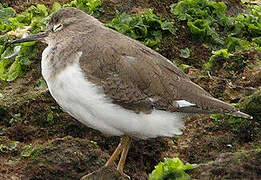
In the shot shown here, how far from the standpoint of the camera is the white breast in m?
6.55

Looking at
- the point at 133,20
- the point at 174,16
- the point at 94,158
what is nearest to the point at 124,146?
the point at 94,158

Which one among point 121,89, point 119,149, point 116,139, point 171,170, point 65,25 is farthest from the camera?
point 116,139

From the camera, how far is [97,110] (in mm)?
6559

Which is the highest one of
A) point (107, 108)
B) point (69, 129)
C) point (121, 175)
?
point (107, 108)

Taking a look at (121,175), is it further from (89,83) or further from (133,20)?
(133,20)

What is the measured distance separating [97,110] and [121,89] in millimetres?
351

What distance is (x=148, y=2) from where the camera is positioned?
10.6 m

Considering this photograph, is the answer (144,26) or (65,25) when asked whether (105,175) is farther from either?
(144,26)

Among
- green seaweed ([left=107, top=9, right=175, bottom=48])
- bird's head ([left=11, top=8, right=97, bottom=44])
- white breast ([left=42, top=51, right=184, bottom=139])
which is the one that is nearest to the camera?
white breast ([left=42, top=51, right=184, bottom=139])

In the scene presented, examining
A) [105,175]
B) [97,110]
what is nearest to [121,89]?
[97,110]

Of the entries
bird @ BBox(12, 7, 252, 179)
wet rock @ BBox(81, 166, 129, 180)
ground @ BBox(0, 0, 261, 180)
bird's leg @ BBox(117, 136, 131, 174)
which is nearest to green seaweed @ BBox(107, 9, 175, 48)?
ground @ BBox(0, 0, 261, 180)

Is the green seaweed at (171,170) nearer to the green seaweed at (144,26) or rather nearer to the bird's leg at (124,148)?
the bird's leg at (124,148)

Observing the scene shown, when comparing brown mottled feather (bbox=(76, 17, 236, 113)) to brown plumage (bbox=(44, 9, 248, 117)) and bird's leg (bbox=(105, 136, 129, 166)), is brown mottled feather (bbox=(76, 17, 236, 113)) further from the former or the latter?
bird's leg (bbox=(105, 136, 129, 166))

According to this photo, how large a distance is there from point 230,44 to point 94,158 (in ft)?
12.1
